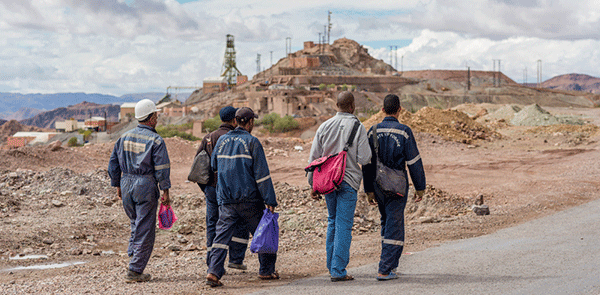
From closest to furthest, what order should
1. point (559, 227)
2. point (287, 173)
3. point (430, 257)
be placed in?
point (430, 257) → point (559, 227) → point (287, 173)

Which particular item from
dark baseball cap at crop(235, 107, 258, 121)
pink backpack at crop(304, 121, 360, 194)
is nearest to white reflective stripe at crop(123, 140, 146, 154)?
dark baseball cap at crop(235, 107, 258, 121)

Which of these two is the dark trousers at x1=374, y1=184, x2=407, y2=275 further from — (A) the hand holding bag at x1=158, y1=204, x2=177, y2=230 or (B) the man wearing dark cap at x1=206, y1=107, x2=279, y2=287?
(A) the hand holding bag at x1=158, y1=204, x2=177, y2=230

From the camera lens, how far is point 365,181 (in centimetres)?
505

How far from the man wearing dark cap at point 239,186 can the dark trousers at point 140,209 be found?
28.4 inches

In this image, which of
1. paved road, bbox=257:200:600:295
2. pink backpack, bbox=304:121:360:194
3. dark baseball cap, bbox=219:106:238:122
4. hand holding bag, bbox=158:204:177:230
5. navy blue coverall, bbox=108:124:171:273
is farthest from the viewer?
dark baseball cap, bbox=219:106:238:122

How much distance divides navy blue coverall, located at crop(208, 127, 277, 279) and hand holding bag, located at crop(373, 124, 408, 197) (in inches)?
38.6

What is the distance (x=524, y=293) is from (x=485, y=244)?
6.85 feet

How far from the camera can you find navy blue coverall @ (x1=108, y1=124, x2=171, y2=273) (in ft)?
17.0

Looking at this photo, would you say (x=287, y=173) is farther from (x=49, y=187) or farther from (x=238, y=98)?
(x=238, y=98)

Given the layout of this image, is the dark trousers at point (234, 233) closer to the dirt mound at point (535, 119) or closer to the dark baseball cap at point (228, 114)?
the dark baseball cap at point (228, 114)

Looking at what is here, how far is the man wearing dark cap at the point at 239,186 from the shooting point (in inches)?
192

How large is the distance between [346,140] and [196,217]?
5954 millimetres

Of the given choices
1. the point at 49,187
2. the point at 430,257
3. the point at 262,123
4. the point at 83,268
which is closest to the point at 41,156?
the point at 49,187

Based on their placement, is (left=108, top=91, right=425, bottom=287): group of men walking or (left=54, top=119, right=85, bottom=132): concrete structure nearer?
(left=108, top=91, right=425, bottom=287): group of men walking
